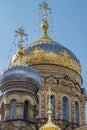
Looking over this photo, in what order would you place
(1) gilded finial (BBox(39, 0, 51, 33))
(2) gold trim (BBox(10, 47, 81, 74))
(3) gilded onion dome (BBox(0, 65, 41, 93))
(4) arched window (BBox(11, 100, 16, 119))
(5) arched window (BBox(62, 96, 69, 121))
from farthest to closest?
(1) gilded finial (BBox(39, 0, 51, 33)), (2) gold trim (BBox(10, 47, 81, 74)), (5) arched window (BBox(62, 96, 69, 121)), (3) gilded onion dome (BBox(0, 65, 41, 93)), (4) arched window (BBox(11, 100, 16, 119))

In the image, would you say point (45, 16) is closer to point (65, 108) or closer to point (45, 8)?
point (45, 8)

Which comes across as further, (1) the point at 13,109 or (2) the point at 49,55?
(2) the point at 49,55

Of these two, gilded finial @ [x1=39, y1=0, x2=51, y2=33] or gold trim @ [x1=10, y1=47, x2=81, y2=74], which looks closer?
gold trim @ [x1=10, y1=47, x2=81, y2=74]

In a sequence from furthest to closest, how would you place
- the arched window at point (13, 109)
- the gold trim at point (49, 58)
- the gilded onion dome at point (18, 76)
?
1. the gold trim at point (49, 58)
2. the gilded onion dome at point (18, 76)
3. the arched window at point (13, 109)

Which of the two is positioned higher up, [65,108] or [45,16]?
[45,16]

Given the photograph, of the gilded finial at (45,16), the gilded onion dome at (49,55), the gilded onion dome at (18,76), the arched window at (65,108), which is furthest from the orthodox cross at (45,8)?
the gilded onion dome at (18,76)

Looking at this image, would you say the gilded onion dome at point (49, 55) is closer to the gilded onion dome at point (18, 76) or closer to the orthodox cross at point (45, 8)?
the orthodox cross at point (45, 8)

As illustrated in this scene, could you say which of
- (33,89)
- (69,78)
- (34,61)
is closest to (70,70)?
(69,78)

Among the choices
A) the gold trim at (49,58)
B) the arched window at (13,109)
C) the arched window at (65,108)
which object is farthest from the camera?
the gold trim at (49,58)

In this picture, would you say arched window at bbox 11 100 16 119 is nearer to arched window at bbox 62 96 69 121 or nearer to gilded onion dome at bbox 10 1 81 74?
arched window at bbox 62 96 69 121

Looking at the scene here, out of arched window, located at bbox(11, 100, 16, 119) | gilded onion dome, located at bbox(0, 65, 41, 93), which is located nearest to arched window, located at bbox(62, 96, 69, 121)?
gilded onion dome, located at bbox(0, 65, 41, 93)

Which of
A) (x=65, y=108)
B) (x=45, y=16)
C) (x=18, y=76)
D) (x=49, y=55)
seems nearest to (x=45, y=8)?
(x=45, y=16)

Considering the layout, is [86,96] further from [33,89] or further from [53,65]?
[33,89]

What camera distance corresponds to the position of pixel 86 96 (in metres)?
26.3
